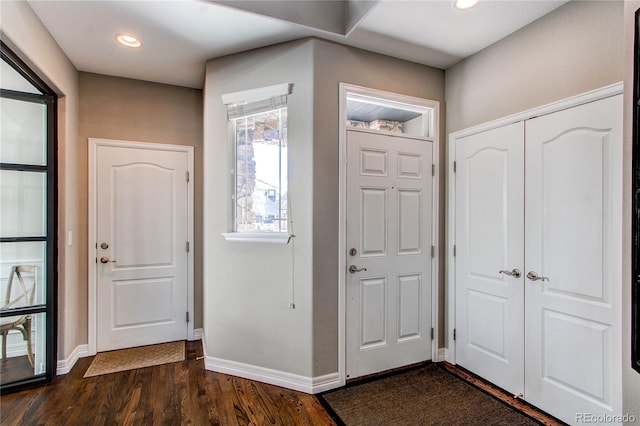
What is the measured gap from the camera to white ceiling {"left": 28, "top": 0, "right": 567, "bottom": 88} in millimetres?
2012

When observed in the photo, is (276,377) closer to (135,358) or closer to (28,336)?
(135,358)

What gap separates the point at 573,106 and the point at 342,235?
1746 mm

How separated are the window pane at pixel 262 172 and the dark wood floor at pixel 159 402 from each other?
4.13ft

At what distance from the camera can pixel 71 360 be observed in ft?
8.84

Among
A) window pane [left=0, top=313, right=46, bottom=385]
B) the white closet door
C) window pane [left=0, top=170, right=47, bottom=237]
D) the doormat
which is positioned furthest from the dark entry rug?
window pane [left=0, top=170, right=47, bottom=237]

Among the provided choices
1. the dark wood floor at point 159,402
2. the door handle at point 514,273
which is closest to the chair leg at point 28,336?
the dark wood floor at point 159,402

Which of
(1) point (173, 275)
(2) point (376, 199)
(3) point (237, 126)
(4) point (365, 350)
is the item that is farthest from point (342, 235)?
(1) point (173, 275)

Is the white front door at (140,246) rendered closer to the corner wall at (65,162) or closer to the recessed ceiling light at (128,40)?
the corner wall at (65,162)

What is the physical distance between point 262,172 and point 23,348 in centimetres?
230

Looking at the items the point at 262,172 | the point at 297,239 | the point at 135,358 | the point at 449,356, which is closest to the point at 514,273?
the point at 449,356

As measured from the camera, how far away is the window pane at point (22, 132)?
85.5 inches

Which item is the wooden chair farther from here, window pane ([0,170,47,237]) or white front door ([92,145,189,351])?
white front door ([92,145,189,351])

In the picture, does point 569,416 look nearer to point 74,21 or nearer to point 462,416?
point 462,416

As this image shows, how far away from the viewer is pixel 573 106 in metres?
1.94
